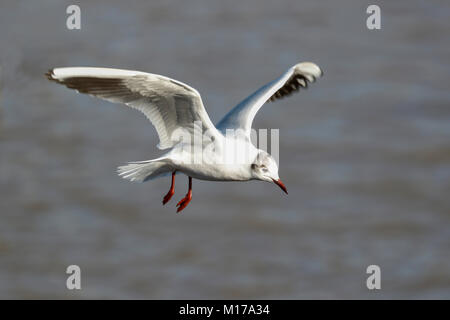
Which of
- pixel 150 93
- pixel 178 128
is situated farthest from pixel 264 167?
pixel 150 93

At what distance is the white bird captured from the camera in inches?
224

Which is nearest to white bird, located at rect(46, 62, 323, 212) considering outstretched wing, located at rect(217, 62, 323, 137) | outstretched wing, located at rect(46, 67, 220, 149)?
outstretched wing, located at rect(46, 67, 220, 149)

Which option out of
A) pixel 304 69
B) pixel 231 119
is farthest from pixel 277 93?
pixel 231 119

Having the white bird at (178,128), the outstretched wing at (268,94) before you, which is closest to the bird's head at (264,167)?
the white bird at (178,128)

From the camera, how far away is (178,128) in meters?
6.07

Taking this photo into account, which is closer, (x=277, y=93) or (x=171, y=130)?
(x=171, y=130)

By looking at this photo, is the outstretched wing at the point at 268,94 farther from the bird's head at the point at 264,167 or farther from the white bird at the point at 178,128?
the bird's head at the point at 264,167

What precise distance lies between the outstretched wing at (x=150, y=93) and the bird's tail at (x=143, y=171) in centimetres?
20

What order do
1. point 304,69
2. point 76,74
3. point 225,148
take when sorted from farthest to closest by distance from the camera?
1. point 304,69
2. point 225,148
3. point 76,74

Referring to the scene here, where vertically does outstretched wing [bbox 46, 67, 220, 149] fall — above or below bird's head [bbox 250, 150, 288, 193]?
above

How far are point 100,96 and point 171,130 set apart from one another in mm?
587

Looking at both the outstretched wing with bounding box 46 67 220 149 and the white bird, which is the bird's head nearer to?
the white bird

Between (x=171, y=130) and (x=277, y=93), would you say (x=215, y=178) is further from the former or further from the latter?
(x=277, y=93)

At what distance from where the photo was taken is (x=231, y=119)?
6504mm
